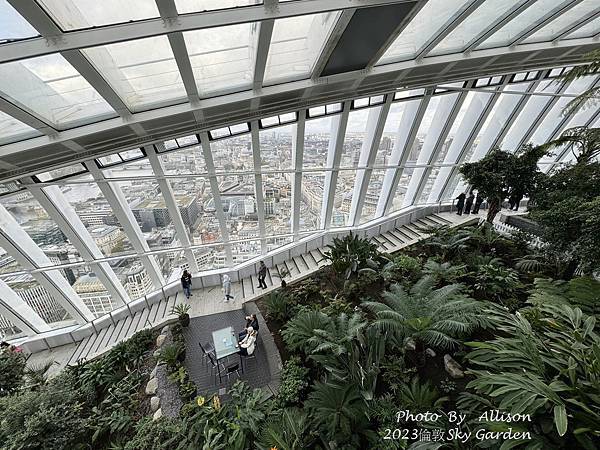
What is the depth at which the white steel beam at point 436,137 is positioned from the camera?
9.70 m

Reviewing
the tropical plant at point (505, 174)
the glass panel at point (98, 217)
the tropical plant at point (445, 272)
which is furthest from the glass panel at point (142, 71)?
the tropical plant at point (505, 174)

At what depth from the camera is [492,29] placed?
610cm

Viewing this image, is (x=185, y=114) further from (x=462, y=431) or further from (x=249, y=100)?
(x=462, y=431)

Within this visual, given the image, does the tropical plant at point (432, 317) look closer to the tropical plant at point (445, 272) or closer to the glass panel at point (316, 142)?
the tropical plant at point (445, 272)

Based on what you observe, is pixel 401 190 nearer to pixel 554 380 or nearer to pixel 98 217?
pixel 554 380

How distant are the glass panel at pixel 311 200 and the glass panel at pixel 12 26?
7.43m

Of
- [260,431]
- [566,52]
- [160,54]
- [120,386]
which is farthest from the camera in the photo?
[566,52]

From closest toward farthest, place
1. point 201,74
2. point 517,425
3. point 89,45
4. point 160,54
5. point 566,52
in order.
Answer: point 517,425
point 89,45
point 160,54
point 201,74
point 566,52

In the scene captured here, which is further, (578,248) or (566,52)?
(566,52)

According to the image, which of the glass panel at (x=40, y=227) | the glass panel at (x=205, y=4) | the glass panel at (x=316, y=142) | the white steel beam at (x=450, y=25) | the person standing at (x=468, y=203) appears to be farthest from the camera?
the person standing at (x=468, y=203)

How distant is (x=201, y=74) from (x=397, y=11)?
3.76 m

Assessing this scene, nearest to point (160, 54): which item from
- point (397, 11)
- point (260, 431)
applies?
point (397, 11)

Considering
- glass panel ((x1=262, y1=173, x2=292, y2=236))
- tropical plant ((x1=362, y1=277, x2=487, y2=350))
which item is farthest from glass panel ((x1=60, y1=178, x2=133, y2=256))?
tropical plant ((x1=362, y1=277, x2=487, y2=350))

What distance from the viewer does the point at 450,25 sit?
550 centimetres
